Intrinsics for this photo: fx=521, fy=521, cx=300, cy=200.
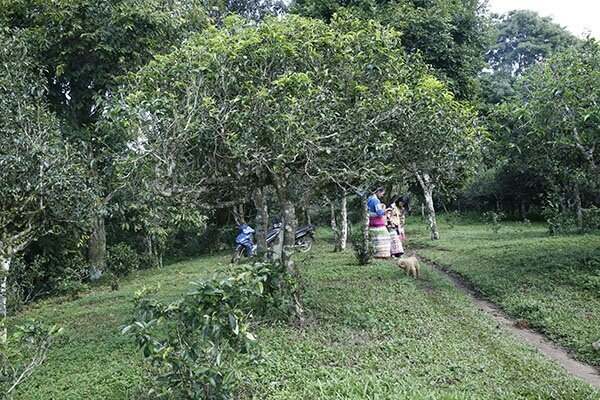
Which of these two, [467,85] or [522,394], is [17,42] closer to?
[522,394]

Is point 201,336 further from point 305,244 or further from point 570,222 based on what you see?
point 570,222

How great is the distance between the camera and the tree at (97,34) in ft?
39.6

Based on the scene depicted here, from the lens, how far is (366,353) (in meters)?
6.10

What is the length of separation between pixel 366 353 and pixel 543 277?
5.22m

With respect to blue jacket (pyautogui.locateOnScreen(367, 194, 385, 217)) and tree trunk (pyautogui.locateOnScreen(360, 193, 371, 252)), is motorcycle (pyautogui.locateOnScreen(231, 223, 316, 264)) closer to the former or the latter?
tree trunk (pyautogui.locateOnScreen(360, 193, 371, 252))

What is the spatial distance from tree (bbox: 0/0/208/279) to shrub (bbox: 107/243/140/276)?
3.12m

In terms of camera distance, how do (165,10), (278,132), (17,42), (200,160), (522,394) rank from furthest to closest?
(165,10) < (17,42) < (200,160) < (278,132) < (522,394)

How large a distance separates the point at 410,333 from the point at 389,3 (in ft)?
35.7

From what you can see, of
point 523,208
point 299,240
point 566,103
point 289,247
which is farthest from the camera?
point 523,208

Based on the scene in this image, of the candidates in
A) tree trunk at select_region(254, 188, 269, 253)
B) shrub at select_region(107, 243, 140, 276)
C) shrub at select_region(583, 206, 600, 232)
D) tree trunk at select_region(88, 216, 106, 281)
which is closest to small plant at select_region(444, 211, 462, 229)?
shrub at select_region(583, 206, 600, 232)

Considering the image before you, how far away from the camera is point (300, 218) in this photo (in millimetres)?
21906

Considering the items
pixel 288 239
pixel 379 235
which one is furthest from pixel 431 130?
pixel 379 235

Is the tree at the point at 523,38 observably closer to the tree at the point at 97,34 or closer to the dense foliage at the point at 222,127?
the dense foliage at the point at 222,127

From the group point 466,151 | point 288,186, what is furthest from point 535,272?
point 288,186
